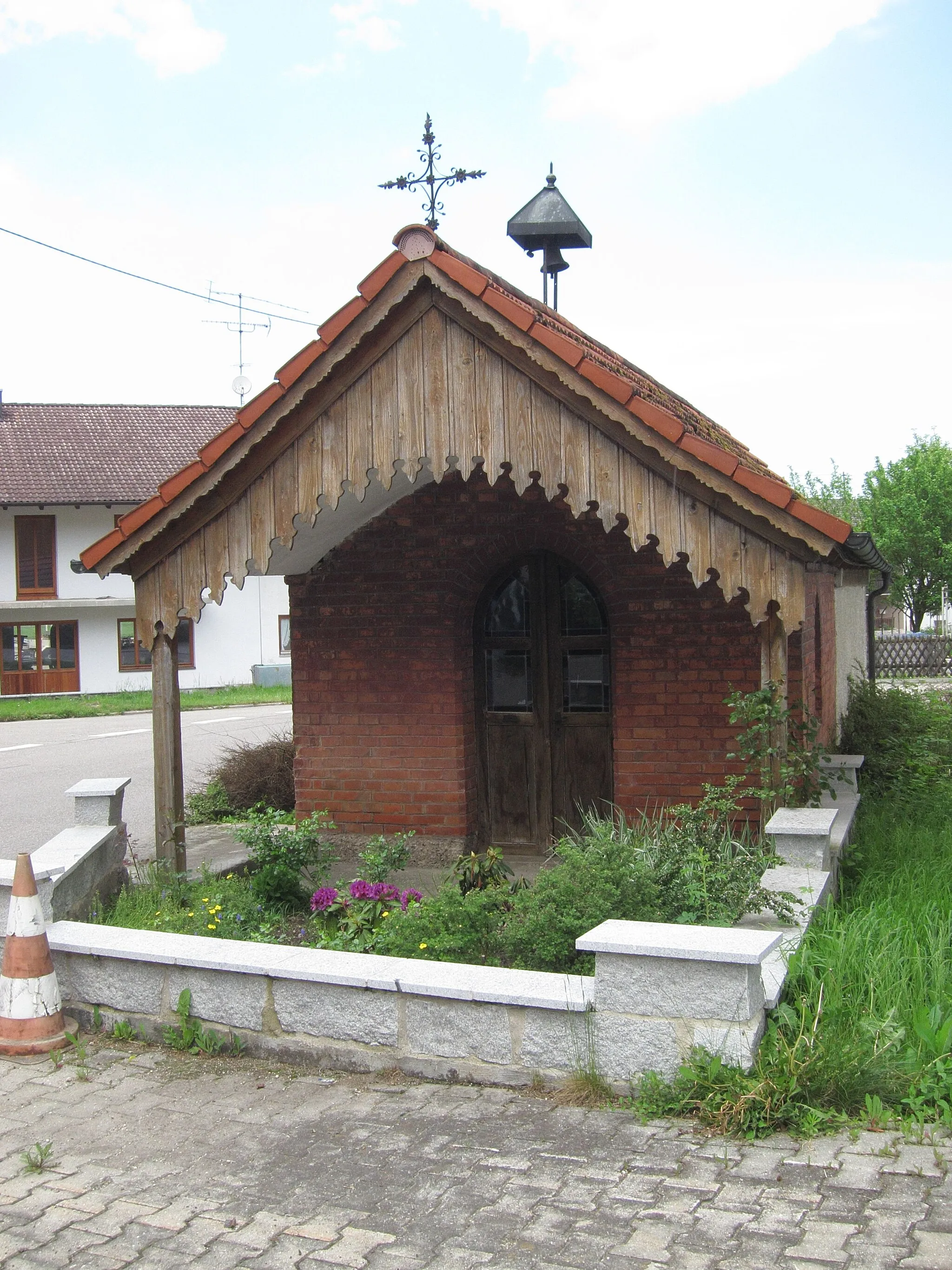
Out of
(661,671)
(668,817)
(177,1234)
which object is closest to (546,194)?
(661,671)

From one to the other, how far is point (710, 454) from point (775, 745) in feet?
5.57

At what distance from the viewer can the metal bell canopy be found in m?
11.8

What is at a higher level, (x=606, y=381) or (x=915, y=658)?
(x=606, y=381)

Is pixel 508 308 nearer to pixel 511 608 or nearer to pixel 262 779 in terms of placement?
pixel 511 608

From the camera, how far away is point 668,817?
831cm

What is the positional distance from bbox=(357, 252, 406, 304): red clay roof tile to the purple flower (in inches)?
126

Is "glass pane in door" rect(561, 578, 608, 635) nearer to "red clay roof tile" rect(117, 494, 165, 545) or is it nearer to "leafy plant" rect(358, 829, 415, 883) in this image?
"leafy plant" rect(358, 829, 415, 883)

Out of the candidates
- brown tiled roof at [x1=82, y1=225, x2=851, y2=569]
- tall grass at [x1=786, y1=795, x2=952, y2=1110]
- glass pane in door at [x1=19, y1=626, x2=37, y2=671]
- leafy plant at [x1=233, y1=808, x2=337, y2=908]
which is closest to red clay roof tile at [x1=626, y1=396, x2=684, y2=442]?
brown tiled roof at [x1=82, y1=225, x2=851, y2=569]

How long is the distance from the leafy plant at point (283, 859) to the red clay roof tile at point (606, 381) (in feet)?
10.7

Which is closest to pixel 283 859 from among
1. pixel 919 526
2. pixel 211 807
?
pixel 211 807

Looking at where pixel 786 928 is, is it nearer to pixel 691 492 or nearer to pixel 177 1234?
pixel 691 492

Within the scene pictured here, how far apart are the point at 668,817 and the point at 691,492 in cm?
301

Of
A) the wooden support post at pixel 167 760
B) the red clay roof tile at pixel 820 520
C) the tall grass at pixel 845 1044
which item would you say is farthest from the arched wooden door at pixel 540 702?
the tall grass at pixel 845 1044

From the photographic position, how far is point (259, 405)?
662 cm
